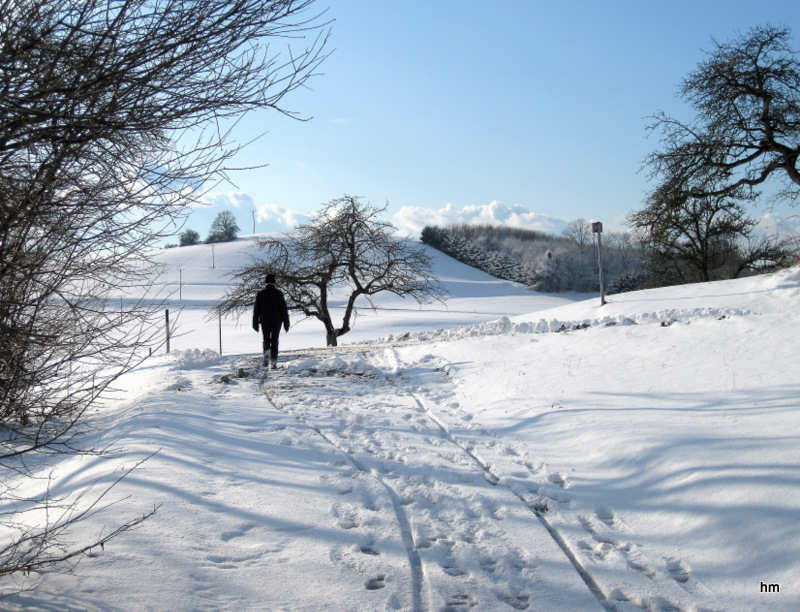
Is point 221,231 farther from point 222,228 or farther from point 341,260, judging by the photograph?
point 341,260

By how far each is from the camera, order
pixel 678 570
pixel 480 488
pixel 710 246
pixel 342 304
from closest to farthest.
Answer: pixel 678 570
pixel 480 488
pixel 710 246
pixel 342 304

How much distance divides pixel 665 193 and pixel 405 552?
18.2 metres

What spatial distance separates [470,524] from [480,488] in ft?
2.42

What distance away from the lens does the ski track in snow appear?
3.34 m

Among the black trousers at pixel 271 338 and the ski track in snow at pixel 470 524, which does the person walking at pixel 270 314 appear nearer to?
the black trousers at pixel 271 338

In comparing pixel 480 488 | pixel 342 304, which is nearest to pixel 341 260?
pixel 480 488

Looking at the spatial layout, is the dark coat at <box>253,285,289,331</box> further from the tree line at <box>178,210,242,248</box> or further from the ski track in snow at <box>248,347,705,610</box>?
the tree line at <box>178,210,242,248</box>

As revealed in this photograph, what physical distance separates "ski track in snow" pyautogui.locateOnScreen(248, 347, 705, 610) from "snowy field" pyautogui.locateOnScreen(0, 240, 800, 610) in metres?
0.02

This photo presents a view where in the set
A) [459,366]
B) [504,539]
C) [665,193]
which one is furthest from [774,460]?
[665,193]

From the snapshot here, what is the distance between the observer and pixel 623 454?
17.9ft

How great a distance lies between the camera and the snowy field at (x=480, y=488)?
331cm

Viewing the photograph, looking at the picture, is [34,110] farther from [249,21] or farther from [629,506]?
[629,506]

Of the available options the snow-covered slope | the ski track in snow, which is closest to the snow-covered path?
the ski track in snow

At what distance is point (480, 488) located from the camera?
4957mm
